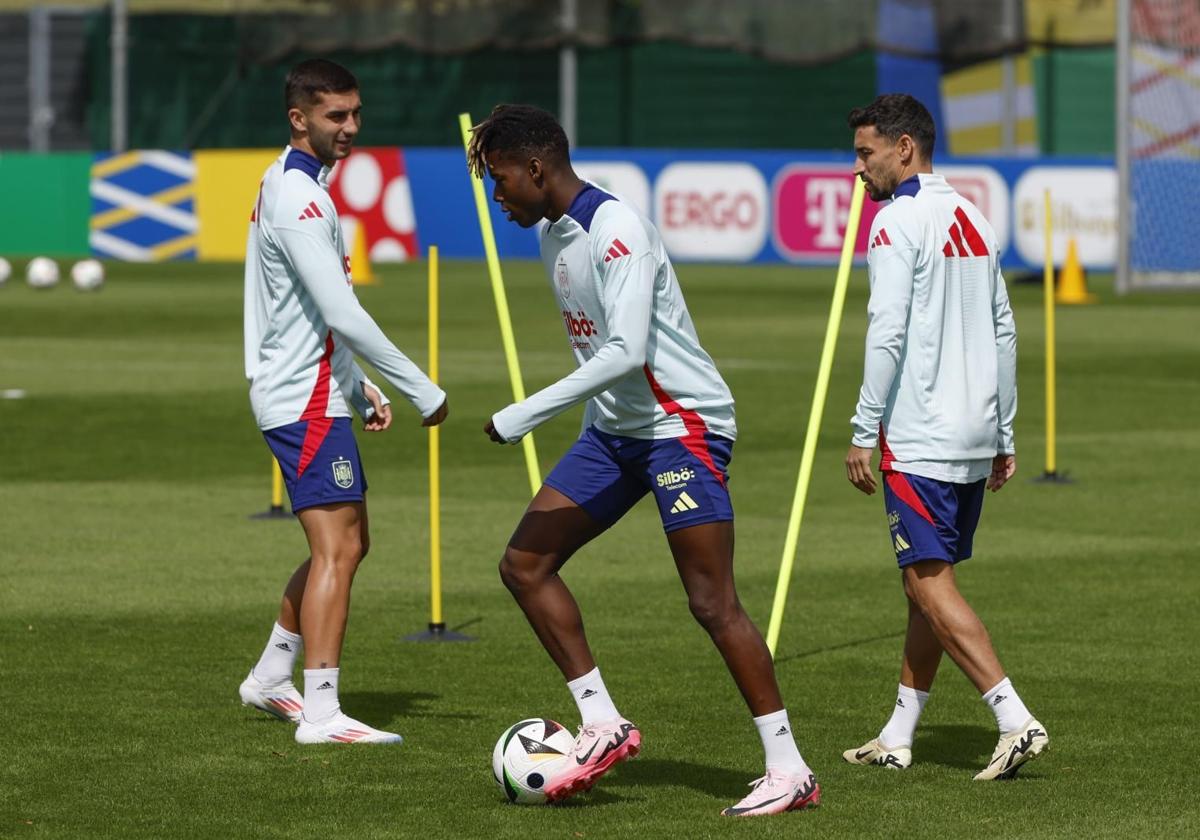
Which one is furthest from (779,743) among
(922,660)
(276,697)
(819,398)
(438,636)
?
(438,636)

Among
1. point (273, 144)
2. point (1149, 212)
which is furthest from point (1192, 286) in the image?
point (273, 144)

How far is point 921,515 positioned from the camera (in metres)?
7.70

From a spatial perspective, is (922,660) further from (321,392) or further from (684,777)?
(321,392)

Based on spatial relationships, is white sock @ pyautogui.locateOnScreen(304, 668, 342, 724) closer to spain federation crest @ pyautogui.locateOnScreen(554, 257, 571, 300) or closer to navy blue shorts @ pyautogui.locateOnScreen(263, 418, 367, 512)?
navy blue shorts @ pyautogui.locateOnScreen(263, 418, 367, 512)

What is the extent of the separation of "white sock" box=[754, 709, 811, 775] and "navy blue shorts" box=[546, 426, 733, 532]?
62 cm

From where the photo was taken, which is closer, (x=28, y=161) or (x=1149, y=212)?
(x=1149, y=212)

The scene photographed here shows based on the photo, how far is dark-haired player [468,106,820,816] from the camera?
7.09 meters

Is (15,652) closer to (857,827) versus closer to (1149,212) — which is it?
(857,827)

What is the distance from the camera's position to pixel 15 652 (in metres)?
10.1

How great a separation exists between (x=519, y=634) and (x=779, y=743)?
11.8ft

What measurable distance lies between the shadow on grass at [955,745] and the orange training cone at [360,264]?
1028 inches

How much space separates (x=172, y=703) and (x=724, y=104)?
39.5 meters

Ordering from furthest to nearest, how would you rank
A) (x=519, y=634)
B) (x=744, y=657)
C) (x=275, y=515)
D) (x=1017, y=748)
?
(x=275, y=515)
(x=519, y=634)
(x=1017, y=748)
(x=744, y=657)

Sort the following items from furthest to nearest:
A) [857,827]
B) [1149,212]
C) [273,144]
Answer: [273,144] → [1149,212] → [857,827]
